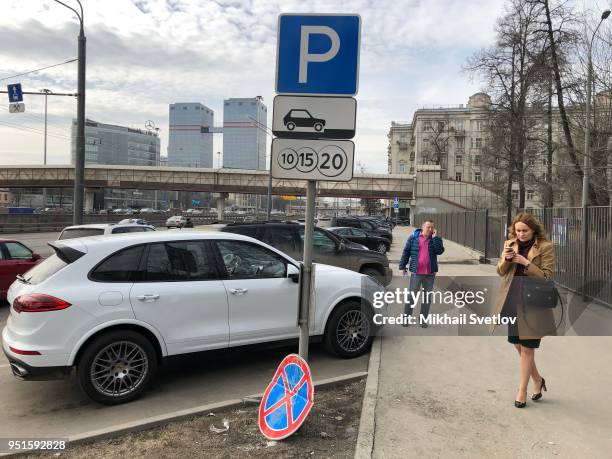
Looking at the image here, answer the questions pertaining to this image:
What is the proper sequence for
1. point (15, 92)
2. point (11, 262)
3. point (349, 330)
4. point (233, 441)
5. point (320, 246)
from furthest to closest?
point (15, 92), point (320, 246), point (11, 262), point (349, 330), point (233, 441)

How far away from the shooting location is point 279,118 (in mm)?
3656

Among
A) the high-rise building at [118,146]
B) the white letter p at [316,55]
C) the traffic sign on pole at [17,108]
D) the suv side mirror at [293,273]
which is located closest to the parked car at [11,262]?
the suv side mirror at [293,273]

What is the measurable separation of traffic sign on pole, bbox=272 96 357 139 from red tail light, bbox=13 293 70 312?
2.59 m

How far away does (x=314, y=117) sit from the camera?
366 centimetres

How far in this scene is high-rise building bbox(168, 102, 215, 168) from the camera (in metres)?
86.2

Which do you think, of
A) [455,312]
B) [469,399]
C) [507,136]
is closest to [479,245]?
[507,136]

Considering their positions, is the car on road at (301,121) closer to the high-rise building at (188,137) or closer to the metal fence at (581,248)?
the metal fence at (581,248)

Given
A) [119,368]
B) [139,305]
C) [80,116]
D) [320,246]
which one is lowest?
[119,368]

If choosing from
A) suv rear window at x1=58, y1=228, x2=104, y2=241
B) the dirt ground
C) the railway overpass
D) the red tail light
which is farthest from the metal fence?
the railway overpass

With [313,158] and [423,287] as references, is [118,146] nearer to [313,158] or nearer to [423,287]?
[423,287]

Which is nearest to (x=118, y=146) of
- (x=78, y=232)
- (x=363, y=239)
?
(x=363, y=239)

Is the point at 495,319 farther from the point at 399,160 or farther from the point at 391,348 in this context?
the point at 399,160

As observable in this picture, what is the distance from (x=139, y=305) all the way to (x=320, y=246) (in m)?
6.30

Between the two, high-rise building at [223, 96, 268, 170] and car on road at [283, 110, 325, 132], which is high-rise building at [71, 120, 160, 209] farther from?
car on road at [283, 110, 325, 132]
